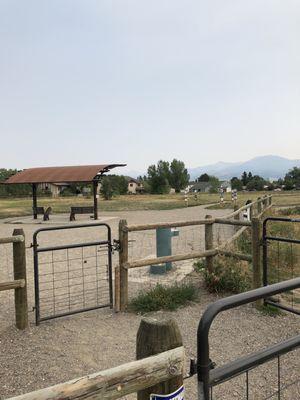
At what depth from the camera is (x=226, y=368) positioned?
1.86 m

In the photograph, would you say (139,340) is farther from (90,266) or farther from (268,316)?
(90,266)

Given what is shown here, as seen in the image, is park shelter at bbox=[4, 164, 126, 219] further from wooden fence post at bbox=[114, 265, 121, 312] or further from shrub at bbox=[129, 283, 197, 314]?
wooden fence post at bbox=[114, 265, 121, 312]

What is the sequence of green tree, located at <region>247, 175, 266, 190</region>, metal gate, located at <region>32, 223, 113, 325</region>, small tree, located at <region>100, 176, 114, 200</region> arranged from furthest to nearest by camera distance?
green tree, located at <region>247, 175, 266, 190</region> < small tree, located at <region>100, 176, 114, 200</region> < metal gate, located at <region>32, 223, 113, 325</region>

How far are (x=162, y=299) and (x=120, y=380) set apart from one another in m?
4.17

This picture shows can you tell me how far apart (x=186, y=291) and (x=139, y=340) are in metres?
4.28

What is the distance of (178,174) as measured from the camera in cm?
10181

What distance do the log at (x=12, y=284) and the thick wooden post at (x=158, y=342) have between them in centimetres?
335

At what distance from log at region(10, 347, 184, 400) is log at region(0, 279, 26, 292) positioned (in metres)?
3.48

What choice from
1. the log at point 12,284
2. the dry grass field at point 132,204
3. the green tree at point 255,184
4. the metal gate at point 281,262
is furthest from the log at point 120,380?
the green tree at point 255,184

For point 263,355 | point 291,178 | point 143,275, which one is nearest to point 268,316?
point 143,275

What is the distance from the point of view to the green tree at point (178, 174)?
10181 cm

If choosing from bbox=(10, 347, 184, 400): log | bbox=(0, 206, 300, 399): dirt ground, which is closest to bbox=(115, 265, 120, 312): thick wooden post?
bbox=(0, 206, 300, 399): dirt ground

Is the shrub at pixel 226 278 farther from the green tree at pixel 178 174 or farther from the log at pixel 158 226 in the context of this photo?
the green tree at pixel 178 174

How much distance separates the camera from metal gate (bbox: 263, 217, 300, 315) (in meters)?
5.79
